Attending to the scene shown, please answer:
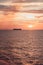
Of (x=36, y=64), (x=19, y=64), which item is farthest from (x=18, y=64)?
(x=36, y=64)

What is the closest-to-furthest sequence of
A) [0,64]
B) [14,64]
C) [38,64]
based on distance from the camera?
[0,64], [14,64], [38,64]

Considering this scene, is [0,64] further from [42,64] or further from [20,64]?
[42,64]

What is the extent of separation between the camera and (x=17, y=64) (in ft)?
64.8

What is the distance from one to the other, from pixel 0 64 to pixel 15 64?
2574mm

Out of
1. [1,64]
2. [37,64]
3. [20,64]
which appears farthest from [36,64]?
[1,64]

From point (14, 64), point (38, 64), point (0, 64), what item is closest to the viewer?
point (0, 64)

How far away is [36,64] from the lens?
→ 67.3 feet

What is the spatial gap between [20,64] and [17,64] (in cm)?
40

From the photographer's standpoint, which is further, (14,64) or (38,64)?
(38,64)

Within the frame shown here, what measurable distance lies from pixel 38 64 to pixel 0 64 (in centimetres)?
486

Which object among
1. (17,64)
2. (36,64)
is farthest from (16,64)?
(36,64)

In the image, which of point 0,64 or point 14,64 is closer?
point 0,64

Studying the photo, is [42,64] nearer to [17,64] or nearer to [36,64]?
[36,64]

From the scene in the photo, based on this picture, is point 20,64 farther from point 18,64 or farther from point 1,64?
point 1,64
